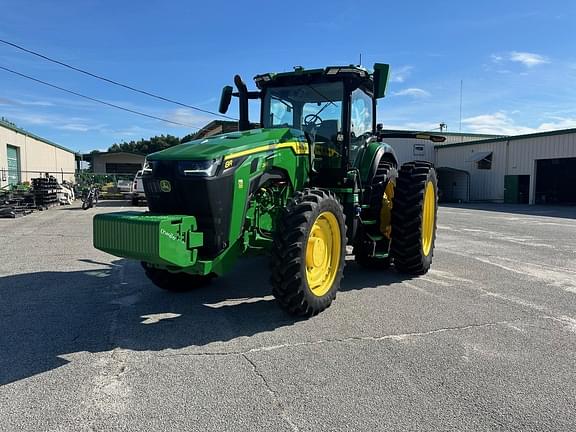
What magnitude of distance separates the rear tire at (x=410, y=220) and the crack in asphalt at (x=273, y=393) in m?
3.42

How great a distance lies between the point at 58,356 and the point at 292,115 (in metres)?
4.15

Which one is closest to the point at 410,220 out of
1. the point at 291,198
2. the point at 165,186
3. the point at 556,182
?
the point at 291,198

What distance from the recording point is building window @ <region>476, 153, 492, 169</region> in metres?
30.9

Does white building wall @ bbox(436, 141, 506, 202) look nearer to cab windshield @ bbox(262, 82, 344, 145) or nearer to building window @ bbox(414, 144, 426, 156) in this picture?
building window @ bbox(414, 144, 426, 156)

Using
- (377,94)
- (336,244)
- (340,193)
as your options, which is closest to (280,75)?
(377,94)

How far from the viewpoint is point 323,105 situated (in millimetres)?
6312

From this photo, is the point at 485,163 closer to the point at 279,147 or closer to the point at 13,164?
the point at 13,164

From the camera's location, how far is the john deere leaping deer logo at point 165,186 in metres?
4.61

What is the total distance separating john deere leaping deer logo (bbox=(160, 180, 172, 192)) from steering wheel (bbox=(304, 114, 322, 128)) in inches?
98.2

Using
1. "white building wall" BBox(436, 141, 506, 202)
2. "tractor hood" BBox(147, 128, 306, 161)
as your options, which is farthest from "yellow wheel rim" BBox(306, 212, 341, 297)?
"white building wall" BBox(436, 141, 506, 202)

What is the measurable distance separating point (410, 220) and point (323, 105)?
6.51 feet

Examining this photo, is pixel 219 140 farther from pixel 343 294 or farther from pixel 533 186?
pixel 533 186

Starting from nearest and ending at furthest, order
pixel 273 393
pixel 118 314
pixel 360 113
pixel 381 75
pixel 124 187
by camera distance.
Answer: pixel 273 393 < pixel 118 314 < pixel 381 75 < pixel 360 113 < pixel 124 187

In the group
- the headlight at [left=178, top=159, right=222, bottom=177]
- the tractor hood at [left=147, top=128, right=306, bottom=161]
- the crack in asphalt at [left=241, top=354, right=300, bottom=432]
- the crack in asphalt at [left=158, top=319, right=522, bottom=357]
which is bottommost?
the crack in asphalt at [left=241, top=354, right=300, bottom=432]
